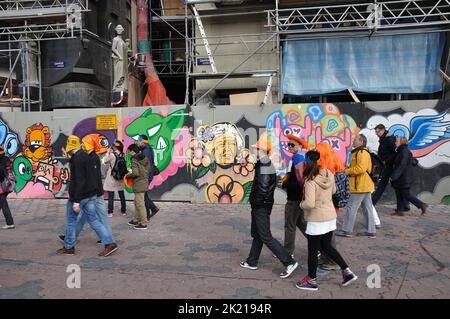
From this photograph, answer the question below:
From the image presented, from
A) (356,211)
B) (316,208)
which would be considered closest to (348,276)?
(316,208)

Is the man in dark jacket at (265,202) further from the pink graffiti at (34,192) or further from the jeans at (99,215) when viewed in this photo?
the pink graffiti at (34,192)

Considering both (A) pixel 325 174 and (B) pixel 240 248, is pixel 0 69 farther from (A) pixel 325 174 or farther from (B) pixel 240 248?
(A) pixel 325 174

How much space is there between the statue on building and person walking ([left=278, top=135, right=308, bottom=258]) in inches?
426

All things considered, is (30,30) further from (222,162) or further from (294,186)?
(294,186)

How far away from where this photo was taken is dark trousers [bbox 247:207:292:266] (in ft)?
16.8

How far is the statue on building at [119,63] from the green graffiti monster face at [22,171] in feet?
15.9

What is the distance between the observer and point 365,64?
11.8 meters

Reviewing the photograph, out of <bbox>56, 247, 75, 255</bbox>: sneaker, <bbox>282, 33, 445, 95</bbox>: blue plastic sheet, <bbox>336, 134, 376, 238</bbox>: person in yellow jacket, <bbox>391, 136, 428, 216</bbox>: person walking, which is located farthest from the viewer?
<bbox>282, 33, 445, 95</bbox>: blue plastic sheet

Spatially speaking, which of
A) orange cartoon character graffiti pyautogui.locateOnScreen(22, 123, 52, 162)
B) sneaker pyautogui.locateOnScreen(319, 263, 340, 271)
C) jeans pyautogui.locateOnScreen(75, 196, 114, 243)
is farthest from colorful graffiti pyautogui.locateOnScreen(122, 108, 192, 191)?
sneaker pyautogui.locateOnScreen(319, 263, 340, 271)

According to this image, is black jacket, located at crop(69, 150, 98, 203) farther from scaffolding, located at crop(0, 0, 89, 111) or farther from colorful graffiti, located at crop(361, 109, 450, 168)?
scaffolding, located at crop(0, 0, 89, 111)

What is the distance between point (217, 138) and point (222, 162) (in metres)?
0.57

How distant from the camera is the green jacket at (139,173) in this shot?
7355mm

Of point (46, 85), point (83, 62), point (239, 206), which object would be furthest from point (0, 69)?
point (239, 206)

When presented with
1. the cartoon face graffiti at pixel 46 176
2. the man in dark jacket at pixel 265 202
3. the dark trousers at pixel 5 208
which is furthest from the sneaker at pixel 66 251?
the cartoon face graffiti at pixel 46 176
